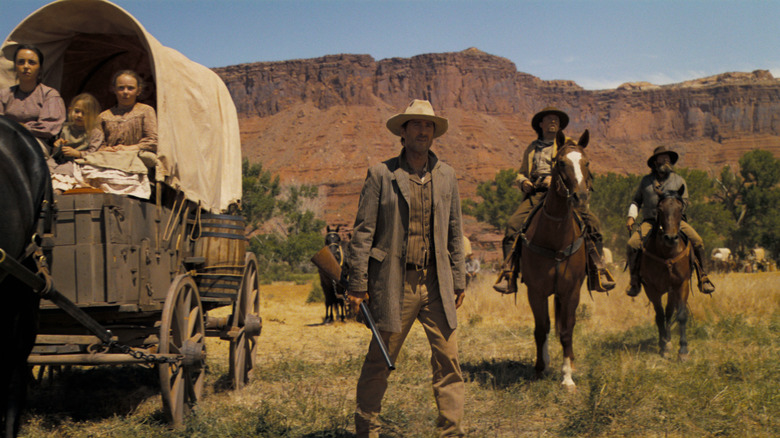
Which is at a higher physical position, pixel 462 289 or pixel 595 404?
pixel 462 289

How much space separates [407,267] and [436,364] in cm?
69

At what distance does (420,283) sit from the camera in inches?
171

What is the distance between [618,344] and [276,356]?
4.83 metres

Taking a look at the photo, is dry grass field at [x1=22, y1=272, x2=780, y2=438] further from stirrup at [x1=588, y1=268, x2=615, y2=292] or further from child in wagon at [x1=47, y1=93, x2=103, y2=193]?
child in wagon at [x1=47, y1=93, x2=103, y2=193]

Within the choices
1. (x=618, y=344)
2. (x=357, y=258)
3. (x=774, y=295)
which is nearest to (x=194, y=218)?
(x=357, y=258)

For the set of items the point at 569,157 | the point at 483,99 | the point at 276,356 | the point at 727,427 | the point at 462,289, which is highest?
Result: the point at 483,99

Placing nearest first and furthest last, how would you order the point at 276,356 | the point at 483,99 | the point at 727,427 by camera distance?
the point at 727,427 → the point at 276,356 → the point at 483,99

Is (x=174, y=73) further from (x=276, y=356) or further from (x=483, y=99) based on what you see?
(x=483, y=99)

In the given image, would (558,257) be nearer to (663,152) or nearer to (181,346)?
(663,152)

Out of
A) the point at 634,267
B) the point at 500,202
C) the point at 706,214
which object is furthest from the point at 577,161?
the point at 500,202

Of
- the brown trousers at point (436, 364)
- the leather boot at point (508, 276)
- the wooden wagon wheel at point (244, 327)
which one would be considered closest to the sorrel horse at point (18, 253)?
the brown trousers at point (436, 364)

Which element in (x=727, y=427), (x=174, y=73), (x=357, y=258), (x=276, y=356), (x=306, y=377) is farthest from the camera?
(x=276, y=356)

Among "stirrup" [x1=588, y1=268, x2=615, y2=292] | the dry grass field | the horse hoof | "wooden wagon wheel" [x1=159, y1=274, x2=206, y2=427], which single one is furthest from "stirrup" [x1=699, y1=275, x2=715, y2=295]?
"wooden wagon wheel" [x1=159, y1=274, x2=206, y2=427]

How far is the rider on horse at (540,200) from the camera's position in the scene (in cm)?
714
